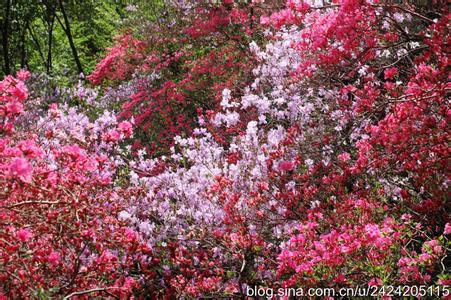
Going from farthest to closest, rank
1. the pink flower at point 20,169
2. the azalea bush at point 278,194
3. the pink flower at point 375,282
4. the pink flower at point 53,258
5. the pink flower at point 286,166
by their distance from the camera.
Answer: the pink flower at point 286,166 → the pink flower at point 53,258 → the azalea bush at point 278,194 → the pink flower at point 375,282 → the pink flower at point 20,169

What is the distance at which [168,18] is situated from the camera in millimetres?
11156

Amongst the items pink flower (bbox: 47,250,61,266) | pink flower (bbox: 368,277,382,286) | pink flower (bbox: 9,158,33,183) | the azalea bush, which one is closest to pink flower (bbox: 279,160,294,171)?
the azalea bush

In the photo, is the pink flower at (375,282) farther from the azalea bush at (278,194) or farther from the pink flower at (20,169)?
the pink flower at (20,169)

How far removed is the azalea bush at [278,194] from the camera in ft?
11.3

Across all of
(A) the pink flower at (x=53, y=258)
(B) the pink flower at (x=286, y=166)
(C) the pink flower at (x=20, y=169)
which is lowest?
(B) the pink flower at (x=286, y=166)

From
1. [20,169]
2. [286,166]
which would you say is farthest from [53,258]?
[286,166]

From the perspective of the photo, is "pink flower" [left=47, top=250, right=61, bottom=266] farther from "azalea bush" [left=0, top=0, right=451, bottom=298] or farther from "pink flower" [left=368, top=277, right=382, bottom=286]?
"pink flower" [left=368, top=277, right=382, bottom=286]

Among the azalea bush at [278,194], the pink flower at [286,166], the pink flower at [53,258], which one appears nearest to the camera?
the azalea bush at [278,194]

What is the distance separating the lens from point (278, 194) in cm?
498

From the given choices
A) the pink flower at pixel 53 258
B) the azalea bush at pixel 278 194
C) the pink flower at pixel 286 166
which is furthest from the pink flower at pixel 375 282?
the pink flower at pixel 53 258

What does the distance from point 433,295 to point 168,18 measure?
30.6ft

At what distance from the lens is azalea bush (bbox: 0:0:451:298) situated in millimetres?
3436

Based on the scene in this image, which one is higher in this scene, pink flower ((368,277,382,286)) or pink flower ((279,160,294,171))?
pink flower ((279,160,294,171))

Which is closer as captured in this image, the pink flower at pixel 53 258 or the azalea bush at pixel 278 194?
the azalea bush at pixel 278 194
